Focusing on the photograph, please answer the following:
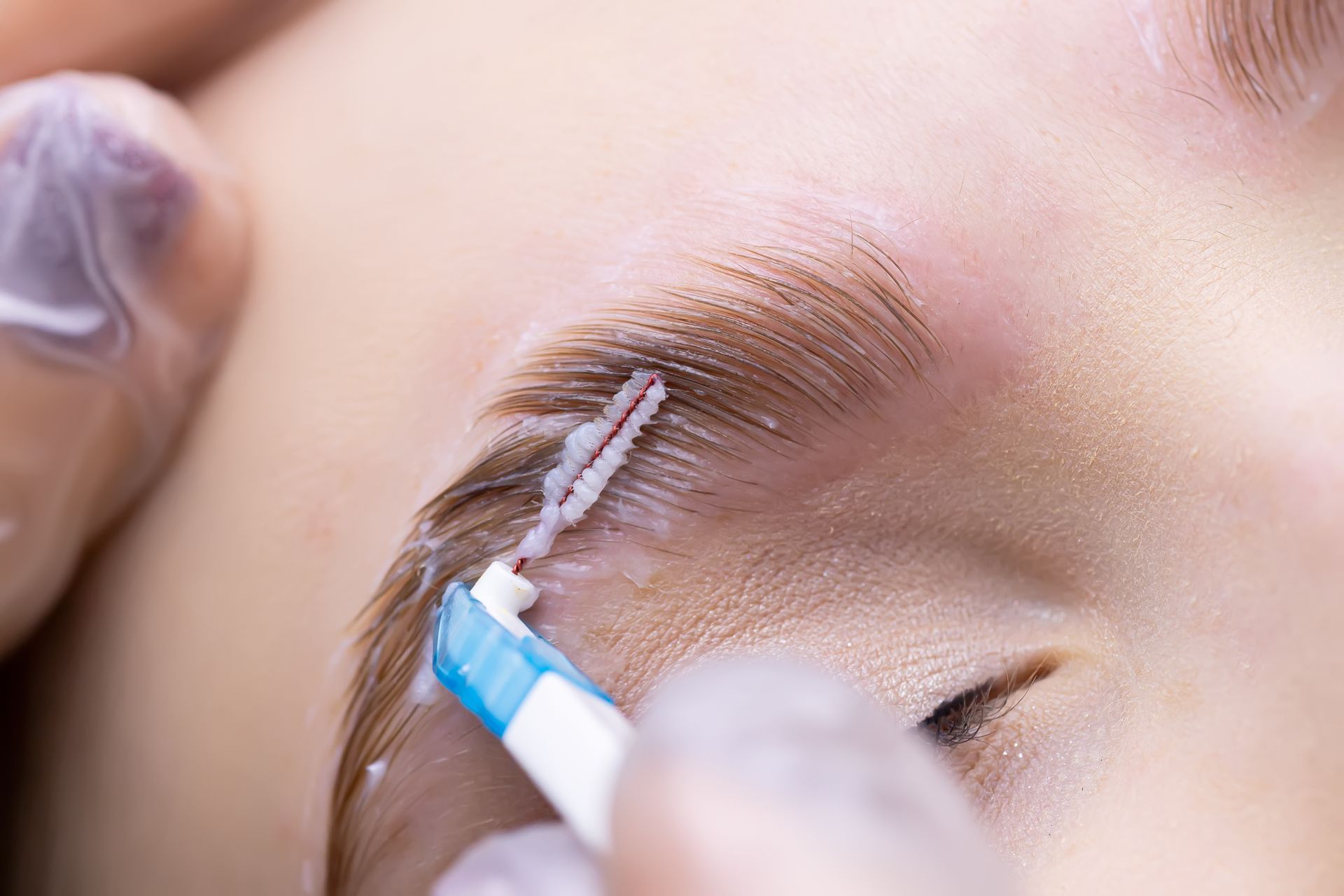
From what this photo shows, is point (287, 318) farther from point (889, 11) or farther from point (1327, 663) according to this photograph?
point (1327, 663)

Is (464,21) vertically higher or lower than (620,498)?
higher

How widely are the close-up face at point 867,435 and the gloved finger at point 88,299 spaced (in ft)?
0.33

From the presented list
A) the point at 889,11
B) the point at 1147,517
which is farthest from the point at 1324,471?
the point at 889,11

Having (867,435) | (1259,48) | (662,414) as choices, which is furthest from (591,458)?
(1259,48)

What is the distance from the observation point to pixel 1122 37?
560mm

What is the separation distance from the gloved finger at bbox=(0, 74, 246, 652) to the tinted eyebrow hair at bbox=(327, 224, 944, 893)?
0.73 feet

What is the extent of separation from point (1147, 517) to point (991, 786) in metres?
0.18

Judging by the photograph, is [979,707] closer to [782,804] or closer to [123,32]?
[782,804]

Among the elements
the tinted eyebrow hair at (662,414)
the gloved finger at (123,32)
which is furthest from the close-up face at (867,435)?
the gloved finger at (123,32)

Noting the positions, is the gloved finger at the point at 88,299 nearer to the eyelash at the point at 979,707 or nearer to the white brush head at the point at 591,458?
the white brush head at the point at 591,458

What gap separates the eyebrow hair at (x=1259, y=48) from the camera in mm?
563

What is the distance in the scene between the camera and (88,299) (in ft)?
1.96

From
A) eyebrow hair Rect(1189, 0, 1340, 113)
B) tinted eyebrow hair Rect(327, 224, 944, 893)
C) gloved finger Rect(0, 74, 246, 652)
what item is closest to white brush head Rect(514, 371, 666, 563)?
tinted eyebrow hair Rect(327, 224, 944, 893)

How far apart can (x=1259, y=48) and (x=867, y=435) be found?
0.33 m
